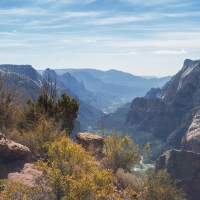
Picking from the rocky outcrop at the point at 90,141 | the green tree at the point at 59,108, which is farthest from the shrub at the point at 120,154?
the green tree at the point at 59,108

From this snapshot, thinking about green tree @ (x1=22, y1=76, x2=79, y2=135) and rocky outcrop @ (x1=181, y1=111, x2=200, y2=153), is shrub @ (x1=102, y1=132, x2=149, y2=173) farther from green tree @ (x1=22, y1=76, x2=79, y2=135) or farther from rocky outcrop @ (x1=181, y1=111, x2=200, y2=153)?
rocky outcrop @ (x1=181, y1=111, x2=200, y2=153)

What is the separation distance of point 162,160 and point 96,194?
90.9 meters

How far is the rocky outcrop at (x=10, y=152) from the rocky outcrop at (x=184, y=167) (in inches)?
3192

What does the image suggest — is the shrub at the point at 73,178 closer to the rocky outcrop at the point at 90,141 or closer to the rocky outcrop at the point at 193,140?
the rocky outcrop at the point at 90,141

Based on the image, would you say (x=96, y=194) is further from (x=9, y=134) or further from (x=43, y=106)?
(x=43, y=106)

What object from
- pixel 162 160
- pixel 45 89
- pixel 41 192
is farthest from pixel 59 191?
pixel 162 160

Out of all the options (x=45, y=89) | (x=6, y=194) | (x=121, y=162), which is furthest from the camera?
(x=45, y=89)

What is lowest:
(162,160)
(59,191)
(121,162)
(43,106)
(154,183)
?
(162,160)

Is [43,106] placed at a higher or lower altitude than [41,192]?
higher

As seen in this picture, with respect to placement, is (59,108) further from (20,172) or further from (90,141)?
(20,172)

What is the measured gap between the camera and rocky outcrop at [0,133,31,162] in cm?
1729

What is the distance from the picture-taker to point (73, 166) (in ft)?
49.9

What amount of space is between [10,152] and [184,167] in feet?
286

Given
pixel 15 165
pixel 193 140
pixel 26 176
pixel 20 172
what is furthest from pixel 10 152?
pixel 193 140
